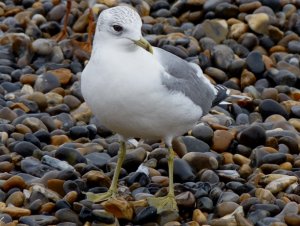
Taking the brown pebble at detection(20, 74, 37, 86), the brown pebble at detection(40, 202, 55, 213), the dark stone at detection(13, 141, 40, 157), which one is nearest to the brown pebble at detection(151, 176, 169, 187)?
the brown pebble at detection(40, 202, 55, 213)

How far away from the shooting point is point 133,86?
5.34 meters

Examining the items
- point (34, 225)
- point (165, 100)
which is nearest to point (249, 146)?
point (165, 100)

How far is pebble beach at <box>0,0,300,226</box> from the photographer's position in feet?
18.6

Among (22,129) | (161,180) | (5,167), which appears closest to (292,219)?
(161,180)

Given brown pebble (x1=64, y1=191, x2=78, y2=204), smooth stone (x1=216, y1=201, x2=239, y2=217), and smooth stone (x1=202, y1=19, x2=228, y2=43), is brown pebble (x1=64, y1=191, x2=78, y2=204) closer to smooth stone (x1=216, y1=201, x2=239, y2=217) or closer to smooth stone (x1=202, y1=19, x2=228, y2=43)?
smooth stone (x1=216, y1=201, x2=239, y2=217)

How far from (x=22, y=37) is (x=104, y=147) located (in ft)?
8.43

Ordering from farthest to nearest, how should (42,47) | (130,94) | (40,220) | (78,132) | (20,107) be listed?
(42,47), (20,107), (78,132), (40,220), (130,94)

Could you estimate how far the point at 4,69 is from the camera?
28.4 feet

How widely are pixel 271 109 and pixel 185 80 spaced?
6.66ft

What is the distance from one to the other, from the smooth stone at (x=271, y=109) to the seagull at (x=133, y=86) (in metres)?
2.03

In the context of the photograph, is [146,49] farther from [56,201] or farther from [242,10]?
[242,10]

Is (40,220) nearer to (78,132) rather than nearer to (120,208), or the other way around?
(120,208)

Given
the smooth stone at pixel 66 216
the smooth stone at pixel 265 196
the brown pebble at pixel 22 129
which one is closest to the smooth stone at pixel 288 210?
the smooth stone at pixel 265 196

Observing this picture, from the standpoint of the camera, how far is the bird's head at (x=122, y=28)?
5504mm
